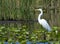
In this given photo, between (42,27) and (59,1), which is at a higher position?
(59,1)

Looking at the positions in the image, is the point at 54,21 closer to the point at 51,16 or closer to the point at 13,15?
the point at 51,16

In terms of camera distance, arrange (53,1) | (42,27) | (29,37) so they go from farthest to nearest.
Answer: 1. (53,1)
2. (42,27)
3. (29,37)

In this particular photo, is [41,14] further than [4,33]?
Yes

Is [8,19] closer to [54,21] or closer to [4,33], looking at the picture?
[54,21]

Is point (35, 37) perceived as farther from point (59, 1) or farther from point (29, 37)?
point (59, 1)

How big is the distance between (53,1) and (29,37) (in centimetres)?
257

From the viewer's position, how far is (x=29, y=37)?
397 centimetres

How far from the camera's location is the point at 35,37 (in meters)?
3.97

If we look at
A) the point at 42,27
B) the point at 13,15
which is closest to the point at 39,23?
the point at 42,27

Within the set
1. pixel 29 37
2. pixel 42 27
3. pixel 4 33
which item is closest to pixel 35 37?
pixel 29 37

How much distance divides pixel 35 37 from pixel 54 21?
2313mm

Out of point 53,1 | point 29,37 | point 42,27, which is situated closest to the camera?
point 29,37

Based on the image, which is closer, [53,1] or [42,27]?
[42,27]

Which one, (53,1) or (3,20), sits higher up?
(53,1)
